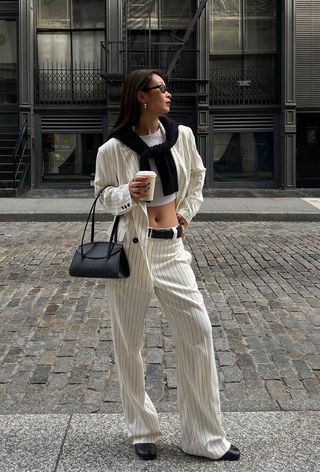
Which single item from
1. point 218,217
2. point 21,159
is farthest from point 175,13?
point 218,217

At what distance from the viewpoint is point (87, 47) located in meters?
18.4

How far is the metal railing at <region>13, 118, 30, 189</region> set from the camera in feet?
54.2

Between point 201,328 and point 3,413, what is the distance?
61.6 inches

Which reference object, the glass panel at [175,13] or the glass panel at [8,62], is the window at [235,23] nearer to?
the glass panel at [175,13]

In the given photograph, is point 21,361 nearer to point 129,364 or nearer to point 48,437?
point 48,437

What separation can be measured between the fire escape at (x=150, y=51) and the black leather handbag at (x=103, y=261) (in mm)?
15341

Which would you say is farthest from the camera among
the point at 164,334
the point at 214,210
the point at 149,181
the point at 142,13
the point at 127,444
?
the point at 142,13

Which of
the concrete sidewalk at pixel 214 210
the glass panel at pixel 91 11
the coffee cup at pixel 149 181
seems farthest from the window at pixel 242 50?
the coffee cup at pixel 149 181

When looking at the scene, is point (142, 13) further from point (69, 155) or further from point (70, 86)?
point (69, 155)

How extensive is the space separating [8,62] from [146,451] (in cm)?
1747

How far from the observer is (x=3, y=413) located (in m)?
3.82

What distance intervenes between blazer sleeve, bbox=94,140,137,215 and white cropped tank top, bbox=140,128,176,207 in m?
0.16

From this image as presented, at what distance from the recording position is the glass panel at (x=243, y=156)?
18.4 meters

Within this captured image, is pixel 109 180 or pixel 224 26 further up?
pixel 224 26
